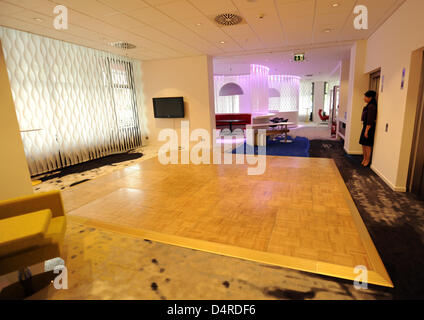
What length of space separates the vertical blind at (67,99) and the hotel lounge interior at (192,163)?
0.04m

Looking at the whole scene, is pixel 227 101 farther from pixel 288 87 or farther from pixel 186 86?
pixel 186 86

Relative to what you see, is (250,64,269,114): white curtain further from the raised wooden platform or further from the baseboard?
the baseboard

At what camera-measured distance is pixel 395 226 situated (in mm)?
2871

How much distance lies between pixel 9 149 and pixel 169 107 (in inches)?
219

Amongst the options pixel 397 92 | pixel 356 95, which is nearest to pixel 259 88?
pixel 356 95

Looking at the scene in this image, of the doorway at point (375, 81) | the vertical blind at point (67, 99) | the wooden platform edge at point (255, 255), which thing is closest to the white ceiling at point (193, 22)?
the vertical blind at point (67, 99)

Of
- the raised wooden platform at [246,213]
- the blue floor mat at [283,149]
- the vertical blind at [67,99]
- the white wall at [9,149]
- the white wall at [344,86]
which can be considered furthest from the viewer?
the white wall at [344,86]

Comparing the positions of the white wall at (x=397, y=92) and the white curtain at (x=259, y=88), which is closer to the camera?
the white wall at (x=397, y=92)

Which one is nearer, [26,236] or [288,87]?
[26,236]

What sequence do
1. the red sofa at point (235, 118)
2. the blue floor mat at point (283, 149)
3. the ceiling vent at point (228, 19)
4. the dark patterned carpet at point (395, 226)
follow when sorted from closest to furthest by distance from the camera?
the dark patterned carpet at point (395, 226), the ceiling vent at point (228, 19), the blue floor mat at point (283, 149), the red sofa at point (235, 118)

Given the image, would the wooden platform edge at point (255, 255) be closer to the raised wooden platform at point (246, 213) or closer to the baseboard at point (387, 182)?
the raised wooden platform at point (246, 213)

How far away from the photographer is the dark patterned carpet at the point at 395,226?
2.04 meters

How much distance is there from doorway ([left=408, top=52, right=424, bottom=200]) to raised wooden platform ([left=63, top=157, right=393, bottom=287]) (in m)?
1.00

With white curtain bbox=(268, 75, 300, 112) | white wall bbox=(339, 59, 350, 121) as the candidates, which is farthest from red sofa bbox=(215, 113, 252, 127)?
white wall bbox=(339, 59, 350, 121)
